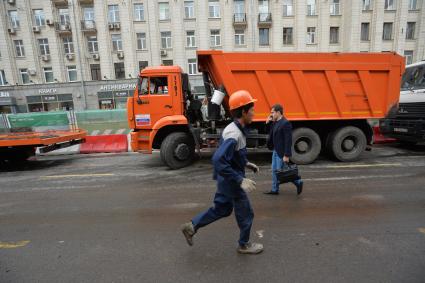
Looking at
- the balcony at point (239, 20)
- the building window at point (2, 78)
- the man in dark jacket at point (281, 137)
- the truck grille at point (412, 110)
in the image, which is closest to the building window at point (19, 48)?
the building window at point (2, 78)

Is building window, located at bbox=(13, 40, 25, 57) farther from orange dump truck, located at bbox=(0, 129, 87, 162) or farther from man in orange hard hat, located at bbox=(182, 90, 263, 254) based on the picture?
man in orange hard hat, located at bbox=(182, 90, 263, 254)

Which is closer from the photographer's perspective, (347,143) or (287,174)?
(287,174)

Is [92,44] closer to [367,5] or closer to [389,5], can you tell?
[367,5]

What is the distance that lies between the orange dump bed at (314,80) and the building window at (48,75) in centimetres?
2565

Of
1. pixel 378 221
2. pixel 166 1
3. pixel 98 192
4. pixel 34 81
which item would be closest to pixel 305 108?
pixel 378 221

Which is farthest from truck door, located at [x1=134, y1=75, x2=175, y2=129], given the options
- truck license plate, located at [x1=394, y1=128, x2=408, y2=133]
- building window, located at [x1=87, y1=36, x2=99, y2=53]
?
building window, located at [x1=87, y1=36, x2=99, y2=53]

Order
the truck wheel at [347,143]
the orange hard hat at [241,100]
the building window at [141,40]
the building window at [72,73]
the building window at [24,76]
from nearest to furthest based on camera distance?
the orange hard hat at [241,100]
the truck wheel at [347,143]
the building window at [141,40]
the building window at [24,76]
the building window at [72,73]

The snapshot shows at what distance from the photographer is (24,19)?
2480 cm

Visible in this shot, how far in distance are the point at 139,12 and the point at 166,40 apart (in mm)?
3689

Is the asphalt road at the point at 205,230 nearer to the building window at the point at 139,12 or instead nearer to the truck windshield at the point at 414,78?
the truck windshield at the point at 414,78

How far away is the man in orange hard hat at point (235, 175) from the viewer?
94.6 inches

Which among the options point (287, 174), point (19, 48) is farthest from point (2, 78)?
point (287, 174)

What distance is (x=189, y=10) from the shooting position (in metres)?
24.7

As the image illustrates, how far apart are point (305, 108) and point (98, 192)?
5.36 meters
